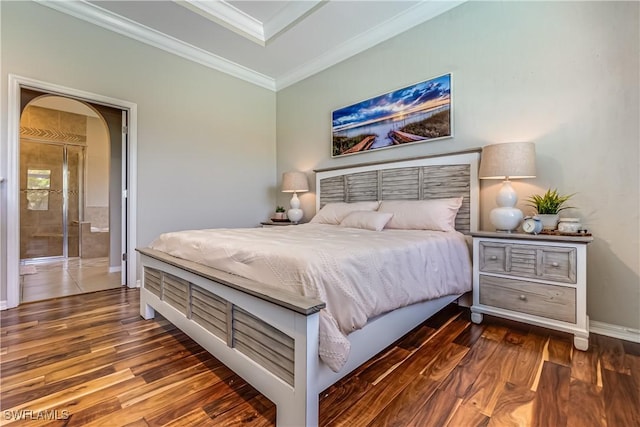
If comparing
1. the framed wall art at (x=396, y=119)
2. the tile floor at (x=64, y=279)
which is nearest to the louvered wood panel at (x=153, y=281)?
the tile floor at (x=64, y=279)

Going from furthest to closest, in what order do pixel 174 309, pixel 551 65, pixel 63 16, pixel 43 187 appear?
pixel 43 187
pixel 63 16
pixel 551 65
pixel 174 309

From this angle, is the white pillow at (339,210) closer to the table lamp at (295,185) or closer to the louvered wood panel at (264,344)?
the table lamp at (295,185)

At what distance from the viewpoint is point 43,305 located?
2.53m

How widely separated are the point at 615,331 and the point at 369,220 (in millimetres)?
1865

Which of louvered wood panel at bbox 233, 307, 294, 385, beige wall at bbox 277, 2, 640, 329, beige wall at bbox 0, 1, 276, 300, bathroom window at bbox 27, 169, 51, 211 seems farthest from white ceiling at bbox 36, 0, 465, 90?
bathroom window at bbox 27, 169, 51, 211

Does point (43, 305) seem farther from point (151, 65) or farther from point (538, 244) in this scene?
point (538, 244)

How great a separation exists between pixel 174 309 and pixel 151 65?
9.50ft

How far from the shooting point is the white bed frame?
105 centimetres

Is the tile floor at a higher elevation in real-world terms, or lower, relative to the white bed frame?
lower

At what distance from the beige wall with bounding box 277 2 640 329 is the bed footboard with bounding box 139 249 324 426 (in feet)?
7.16

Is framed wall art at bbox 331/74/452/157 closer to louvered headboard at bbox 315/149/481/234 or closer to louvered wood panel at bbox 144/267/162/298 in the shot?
louvered headboard at bbox 315/149/481/234

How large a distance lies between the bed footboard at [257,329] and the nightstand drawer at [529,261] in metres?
1.67

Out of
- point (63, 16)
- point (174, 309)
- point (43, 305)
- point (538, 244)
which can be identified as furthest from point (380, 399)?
point (63, 16)

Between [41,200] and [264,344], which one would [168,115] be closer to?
[264,344]
